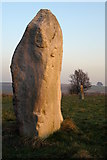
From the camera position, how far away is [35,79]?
25.3ft

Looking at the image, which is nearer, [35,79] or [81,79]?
[35,79]

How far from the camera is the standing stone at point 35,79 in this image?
25.3ft

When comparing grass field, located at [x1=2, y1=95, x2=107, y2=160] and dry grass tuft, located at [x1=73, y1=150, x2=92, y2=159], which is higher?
dry grass tuft, located at [x1=73, y1=150, x2=92, y2=159]

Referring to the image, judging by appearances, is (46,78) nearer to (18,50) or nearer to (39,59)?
(39,59)

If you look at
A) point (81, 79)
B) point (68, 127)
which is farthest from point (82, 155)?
point (81, 79)

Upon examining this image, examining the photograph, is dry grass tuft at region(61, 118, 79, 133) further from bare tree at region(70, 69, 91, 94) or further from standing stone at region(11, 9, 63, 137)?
bare tree at region(70, 69, 91, 94)

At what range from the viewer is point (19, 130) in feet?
26.2

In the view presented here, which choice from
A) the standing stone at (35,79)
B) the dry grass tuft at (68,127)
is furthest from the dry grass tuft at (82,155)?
the dry grass tuft at (68,127)

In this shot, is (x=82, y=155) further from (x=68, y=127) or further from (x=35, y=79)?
(x=68, y=127)

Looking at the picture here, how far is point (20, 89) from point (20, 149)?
1.92m

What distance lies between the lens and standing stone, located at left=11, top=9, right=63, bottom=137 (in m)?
7.71

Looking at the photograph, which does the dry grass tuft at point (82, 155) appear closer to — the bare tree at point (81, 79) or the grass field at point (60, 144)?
the grass field at point (60, 144)

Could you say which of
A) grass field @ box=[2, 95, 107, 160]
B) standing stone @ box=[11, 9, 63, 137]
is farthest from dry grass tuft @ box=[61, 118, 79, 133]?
standing stone @ box=[11, 9, 63, 137]

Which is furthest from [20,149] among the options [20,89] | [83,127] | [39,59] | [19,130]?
[83,127]
